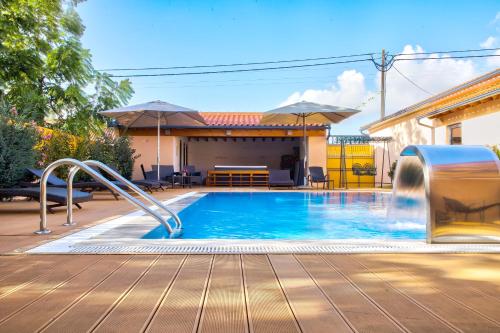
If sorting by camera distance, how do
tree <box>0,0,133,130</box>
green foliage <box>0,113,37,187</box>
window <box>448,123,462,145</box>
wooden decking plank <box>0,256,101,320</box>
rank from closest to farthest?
1. wooden decking plank <box>0,256,101,320</box>
2. green foliage <box>0,113,37,187</box>
3. window <box>448,123,462,145</box>
4. tree <box>0,0,133,130</box>

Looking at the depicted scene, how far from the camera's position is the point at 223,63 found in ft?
72.6

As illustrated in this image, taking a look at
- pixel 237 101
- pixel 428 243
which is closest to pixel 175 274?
pixel 428 243

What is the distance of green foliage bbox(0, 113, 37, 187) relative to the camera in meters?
7.76

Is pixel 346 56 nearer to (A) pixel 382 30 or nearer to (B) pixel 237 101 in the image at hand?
(A) pixel 382 30

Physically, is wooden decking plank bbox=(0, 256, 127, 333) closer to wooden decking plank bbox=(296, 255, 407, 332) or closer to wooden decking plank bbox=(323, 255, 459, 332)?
wooden decking plank bbox=(296, 255, 407, 332)

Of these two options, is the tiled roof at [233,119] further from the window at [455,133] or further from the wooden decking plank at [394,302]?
the wooden decking plank at [394,302]

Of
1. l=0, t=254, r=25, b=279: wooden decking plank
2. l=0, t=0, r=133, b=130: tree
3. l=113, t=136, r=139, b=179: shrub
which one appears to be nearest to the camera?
l=0, t=254, r=25, b=279: wooden decking plank

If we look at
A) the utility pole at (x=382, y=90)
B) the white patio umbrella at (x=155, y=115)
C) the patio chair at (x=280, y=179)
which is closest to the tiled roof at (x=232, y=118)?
the white patio umbrella at (x=155, y=115)

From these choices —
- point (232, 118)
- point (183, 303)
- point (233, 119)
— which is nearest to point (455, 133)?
point (233, 119)

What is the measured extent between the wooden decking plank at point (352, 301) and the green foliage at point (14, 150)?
693cm

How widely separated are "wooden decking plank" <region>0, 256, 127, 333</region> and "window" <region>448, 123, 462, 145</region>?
35.5 ft

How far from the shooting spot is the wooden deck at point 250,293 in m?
1.75

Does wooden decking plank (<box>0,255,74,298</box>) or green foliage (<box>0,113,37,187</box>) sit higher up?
green foliage (<box>0,113,37,187</box>)

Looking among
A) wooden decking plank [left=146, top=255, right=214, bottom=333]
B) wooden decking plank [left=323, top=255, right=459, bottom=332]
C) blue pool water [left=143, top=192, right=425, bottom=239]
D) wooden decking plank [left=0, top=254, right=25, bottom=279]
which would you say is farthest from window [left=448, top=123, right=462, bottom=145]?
wooden decking plank [left=0, top=254, right=25, bottom=279]
